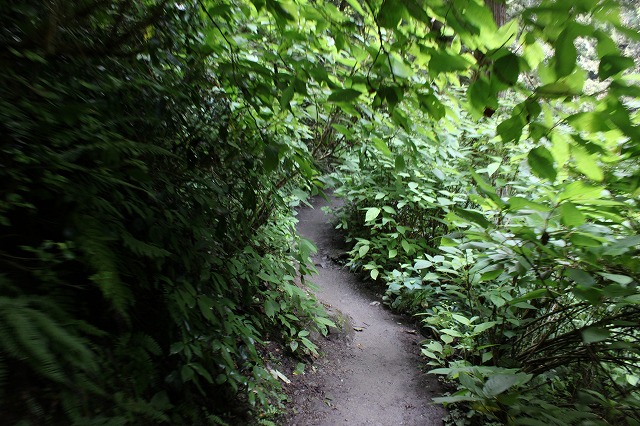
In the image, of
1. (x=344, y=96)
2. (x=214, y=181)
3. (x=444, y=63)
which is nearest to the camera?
(x=444, y=63)

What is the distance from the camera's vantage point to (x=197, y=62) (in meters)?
2.46

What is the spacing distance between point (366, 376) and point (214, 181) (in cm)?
301

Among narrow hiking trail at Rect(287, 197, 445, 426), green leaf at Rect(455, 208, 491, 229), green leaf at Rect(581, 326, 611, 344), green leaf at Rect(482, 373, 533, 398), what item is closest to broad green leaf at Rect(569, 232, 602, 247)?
green leaf at Rect(455, 208, 491, 229)

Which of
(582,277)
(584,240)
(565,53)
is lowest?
(582,277)

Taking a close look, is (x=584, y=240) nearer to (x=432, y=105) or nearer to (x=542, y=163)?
(x=542, y=163)

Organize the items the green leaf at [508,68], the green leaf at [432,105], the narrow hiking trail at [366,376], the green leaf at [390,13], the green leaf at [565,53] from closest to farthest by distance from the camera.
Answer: the green leaf at [565,53] < the green leaf at [508,68] < the green leaf at [390,13] < the green leaf at [432,105] < the narrow hiking trail at [366,376]

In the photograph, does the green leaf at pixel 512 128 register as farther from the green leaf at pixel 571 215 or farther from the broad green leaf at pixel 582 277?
Result: the broad green leaf at pixel 582 277

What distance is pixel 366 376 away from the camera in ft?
13.3

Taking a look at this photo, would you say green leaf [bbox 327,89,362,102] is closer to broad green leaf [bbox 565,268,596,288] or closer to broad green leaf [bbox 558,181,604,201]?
broad green leaf [bbox 558,181,604,201]

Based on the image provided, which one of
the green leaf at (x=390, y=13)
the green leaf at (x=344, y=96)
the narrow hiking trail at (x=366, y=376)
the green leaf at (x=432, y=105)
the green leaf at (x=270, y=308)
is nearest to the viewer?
the green leaf at (x=390, y=13)

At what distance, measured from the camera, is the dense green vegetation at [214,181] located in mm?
1254

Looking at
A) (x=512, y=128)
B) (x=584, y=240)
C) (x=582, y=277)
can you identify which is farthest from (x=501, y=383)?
(x=512, y=128)

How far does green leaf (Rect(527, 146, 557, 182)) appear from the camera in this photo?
1322 mm

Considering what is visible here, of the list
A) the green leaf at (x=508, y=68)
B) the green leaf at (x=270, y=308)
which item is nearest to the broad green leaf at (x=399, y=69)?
the green leaf at (x=508, y=68)
